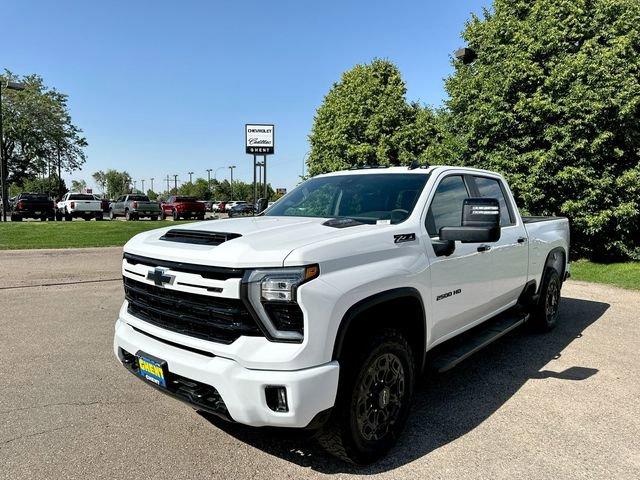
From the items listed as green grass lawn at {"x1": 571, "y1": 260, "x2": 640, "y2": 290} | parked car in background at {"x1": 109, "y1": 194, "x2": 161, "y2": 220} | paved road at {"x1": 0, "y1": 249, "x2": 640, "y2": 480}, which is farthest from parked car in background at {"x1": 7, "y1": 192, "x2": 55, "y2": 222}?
green grass lawn at {"x1": 571, "y1": 260, "x2": 640, "y2": 290}

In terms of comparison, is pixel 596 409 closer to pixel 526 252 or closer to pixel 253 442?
pixel 526 252

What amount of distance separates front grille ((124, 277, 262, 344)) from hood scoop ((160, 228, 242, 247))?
33 cm

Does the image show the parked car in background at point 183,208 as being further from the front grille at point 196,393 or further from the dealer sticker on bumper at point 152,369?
the front grille at point 196,393

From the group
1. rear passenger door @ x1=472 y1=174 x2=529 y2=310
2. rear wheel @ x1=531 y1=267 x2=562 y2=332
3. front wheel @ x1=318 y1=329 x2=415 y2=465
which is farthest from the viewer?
rear wheel @ x1=531 y1=267 x2=562 y2=332

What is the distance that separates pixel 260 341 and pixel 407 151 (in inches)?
736

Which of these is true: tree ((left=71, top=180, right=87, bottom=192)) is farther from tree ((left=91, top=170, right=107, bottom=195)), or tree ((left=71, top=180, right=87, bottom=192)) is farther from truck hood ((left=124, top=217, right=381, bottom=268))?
truck hood ((left=124, top=217, right=381, bottom=268))

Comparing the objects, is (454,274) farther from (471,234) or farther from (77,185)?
(77,185)

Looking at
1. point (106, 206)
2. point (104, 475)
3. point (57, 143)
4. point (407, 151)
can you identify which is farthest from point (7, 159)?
point (104, 475)

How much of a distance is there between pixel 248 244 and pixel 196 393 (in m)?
0.91

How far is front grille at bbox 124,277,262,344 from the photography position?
2.55m

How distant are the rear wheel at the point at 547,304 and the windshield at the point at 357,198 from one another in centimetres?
283

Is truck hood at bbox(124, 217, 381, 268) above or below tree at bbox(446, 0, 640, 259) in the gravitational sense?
below

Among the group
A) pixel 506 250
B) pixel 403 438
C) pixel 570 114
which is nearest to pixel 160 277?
pixel 403 438

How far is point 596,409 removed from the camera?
3.79 metres
